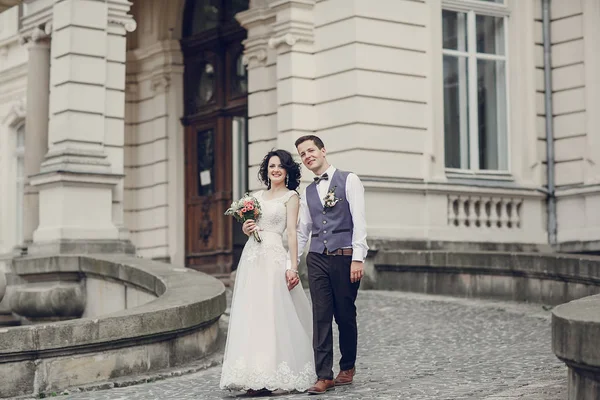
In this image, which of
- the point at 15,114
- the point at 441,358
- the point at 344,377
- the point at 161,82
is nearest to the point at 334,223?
the point at 344,377

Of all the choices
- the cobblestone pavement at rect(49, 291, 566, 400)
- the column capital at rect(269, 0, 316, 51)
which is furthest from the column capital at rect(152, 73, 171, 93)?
the cobblestone pavement at rect(49, 291, 566, 400)

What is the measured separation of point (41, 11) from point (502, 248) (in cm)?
735

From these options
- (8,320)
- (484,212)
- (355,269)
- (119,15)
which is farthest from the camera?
(484,212)

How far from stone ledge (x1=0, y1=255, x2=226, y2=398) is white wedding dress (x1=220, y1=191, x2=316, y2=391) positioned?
125 centimetres

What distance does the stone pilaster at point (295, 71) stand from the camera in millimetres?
15891

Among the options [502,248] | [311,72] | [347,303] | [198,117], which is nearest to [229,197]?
[198,117]

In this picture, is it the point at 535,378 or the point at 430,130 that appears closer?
the point at 535,378

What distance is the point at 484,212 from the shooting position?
53.9 ft

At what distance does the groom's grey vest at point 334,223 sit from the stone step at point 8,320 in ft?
23.7

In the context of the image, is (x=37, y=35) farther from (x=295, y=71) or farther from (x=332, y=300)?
(x=332, y=300)

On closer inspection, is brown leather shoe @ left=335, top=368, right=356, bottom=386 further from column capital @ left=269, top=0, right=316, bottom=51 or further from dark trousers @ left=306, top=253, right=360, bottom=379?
column capital @ left=269, top=0, right=316, bottom=51

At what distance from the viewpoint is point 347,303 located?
809 centimetres

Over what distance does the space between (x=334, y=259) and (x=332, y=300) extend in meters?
0.29

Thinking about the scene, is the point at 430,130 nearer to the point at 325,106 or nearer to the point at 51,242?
the point at 325,106
